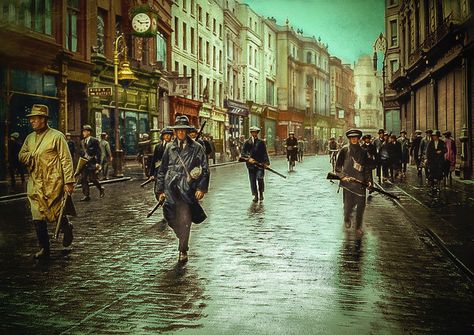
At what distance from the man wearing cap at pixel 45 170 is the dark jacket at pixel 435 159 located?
9434mm

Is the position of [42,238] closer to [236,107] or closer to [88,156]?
[88,156]

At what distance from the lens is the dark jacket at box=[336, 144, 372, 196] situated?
8.72m

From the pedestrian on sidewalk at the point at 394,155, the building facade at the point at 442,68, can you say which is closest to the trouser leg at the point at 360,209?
the building facade at the point at 442,68

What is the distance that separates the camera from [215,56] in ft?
144

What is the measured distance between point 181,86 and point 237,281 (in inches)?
1124

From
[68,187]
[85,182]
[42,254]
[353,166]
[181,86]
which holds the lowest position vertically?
[42,254]

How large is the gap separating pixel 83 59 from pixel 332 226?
17.6m

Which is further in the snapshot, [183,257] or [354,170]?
[354,170]

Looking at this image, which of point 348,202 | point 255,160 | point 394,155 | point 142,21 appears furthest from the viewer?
point 142,21

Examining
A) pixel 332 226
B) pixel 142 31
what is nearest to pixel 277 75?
pixel 142 31

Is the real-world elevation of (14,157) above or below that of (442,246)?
above

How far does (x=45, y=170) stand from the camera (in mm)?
6602

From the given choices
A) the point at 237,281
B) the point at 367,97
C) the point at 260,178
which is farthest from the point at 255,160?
the point at 367,97

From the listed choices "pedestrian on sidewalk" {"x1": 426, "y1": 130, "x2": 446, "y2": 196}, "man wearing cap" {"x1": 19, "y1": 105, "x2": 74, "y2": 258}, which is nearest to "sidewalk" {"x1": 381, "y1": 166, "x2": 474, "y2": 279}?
"pedestrian on sidewalk" {"x1": 426, "y1": 130, "x2": 446, "y2": 196}
